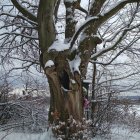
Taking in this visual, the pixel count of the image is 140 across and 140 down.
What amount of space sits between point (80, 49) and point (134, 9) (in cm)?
464

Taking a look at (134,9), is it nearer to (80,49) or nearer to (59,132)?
(80,49)

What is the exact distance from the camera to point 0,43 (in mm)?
13023

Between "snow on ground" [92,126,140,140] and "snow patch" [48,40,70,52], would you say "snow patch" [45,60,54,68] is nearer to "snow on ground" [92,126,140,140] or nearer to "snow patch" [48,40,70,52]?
"snow patch" [48,40,70,52]

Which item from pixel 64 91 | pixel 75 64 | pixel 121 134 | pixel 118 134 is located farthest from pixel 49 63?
pixel 121 134

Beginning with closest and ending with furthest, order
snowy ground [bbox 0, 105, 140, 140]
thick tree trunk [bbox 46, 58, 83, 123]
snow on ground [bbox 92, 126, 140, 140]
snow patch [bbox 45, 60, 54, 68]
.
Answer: snow patch [bbox 45, 60, 54, 68] < thick tree trunk [bbox 46, 58, 83, 123] < snowy ground [bbox 0, 105, 140, 140] < snow on ground [bbox 92, 126, 140, 140]

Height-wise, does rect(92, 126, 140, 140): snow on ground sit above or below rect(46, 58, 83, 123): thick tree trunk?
below

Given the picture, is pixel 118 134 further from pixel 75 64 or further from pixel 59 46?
pixel 59 46

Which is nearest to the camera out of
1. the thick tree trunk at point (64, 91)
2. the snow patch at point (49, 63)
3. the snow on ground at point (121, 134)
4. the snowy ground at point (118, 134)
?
the snow patch at point (49, 63)

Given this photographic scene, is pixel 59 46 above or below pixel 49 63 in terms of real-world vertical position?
above

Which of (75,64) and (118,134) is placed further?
(118,134)

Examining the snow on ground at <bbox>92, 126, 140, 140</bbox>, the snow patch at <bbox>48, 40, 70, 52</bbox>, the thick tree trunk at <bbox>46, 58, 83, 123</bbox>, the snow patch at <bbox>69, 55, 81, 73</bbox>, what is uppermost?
the snow patch at <bbox>48, 40, 70, 52</bbox>

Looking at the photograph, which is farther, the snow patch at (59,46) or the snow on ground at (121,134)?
the snow on ground at (121,134)

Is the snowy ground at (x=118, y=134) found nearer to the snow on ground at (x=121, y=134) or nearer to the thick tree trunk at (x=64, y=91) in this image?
the snow on ground at (x=121, y=134)

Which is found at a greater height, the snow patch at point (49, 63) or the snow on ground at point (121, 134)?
the snow patch at point (49, 63)
